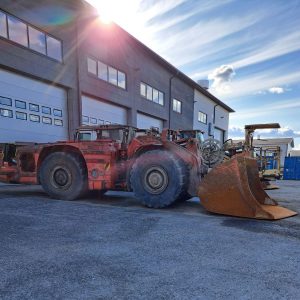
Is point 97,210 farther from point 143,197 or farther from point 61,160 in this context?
point 61,160

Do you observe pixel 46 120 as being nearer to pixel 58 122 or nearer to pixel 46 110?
pixel 46 110

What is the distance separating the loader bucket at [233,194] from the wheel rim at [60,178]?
12.1 ft

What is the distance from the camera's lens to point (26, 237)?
425 centimetres

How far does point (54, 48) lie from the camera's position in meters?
14.2

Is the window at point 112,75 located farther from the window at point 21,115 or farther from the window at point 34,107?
the window at point 21,115

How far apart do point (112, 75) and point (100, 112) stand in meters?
2.90

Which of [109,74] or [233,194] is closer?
[233,194]

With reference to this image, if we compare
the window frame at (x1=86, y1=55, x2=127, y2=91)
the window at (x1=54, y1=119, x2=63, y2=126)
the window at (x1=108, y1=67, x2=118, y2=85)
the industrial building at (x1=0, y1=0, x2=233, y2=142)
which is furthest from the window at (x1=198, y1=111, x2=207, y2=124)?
the window at (x1=54, y1=119, x2=63, y2=126)

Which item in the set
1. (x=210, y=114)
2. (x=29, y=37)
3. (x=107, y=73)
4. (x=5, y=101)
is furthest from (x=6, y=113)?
(x=210, y=114)

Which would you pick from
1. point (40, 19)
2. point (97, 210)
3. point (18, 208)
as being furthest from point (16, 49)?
point (97, 210)

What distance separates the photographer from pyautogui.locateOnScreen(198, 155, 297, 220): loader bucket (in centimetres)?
545

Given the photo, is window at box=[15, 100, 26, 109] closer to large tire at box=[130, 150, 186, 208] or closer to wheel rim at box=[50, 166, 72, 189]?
wheel rim at box=[50, 166, 72, 189]

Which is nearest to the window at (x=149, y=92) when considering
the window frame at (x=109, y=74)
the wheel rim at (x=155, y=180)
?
the window frame at (x=109, y=74)

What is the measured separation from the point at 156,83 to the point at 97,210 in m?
19.5
